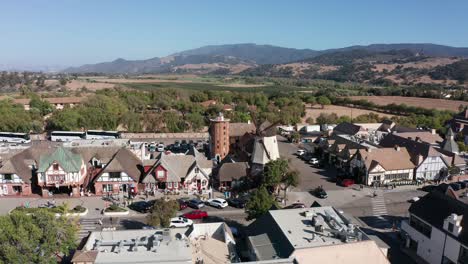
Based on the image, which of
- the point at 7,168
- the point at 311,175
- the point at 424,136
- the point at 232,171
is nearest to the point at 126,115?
the point at 7,168

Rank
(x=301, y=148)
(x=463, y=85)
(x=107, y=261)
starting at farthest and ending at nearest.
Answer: (x=463, y=85), (x=301, y=148), (x=107, y=261)

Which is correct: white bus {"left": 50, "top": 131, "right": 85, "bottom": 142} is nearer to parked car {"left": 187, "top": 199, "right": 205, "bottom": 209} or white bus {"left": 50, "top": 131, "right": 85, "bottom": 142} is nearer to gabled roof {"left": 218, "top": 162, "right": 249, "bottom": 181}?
gabled roof {"left": 218, "top": 162, "right": 249, "bottom": 181}

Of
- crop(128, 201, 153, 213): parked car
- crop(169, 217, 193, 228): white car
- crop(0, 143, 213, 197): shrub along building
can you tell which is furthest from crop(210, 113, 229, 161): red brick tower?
crop(169, 217, 193, 228): white car

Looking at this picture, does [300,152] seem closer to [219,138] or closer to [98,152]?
[219,138]

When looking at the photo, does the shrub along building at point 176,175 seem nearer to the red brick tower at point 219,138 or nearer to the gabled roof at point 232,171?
the gabled roof at point 232,171

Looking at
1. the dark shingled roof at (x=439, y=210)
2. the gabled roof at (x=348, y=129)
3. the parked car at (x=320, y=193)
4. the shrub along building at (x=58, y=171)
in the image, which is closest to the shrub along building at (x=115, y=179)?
the shrub along building at (x=58, y=171)

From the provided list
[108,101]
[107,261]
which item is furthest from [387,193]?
[108,101]

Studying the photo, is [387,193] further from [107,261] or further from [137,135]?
[137,135]
